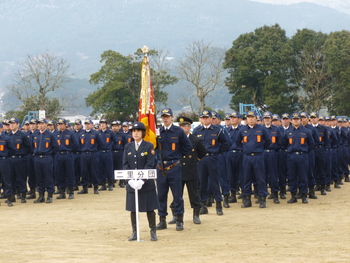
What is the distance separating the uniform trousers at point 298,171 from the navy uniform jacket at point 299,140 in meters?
0.18

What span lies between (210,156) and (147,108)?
257cm

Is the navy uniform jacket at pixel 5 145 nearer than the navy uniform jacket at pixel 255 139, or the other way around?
the navy uniform jacket at pixel 255 139

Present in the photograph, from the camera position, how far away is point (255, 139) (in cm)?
1427

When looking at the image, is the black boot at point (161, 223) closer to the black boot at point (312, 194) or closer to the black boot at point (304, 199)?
the black boot at point (304, 199)

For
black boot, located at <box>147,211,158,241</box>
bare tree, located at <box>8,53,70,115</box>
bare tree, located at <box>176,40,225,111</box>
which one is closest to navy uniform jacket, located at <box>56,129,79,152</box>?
black boot, located at <box>147,211,158,241</box>

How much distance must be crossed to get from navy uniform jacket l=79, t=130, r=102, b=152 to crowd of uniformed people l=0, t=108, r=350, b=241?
0.03 m

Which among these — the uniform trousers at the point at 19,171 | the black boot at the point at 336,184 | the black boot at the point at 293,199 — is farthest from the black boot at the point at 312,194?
the uniform trousers at the point at 19,171

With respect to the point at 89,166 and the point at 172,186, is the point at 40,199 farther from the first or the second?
the point at 172,186

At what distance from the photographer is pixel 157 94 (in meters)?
62.8

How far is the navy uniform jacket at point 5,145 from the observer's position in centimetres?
1580

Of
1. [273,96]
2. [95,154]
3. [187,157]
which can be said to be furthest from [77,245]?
[273,96]

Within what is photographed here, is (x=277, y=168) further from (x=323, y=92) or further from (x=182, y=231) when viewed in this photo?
(x=323, y=92)

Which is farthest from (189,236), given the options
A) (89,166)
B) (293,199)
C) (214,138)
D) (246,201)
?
(89,166)

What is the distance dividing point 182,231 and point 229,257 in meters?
2.79
